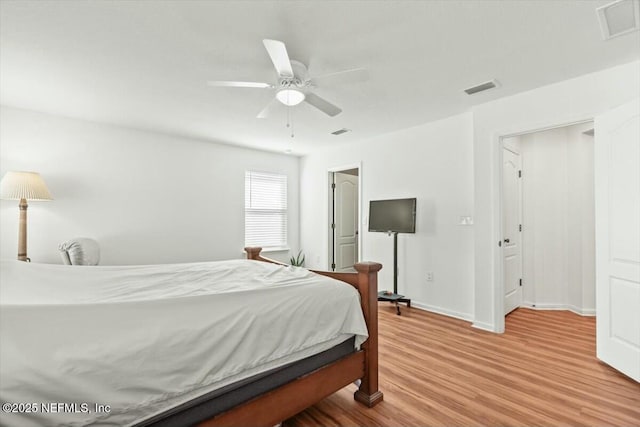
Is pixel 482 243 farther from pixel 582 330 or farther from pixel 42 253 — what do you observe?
pixel 42 253

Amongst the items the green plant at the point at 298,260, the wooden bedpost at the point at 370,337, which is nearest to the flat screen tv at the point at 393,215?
the green plant at the point at 298,260

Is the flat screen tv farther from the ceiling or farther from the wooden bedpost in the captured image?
the wooden bedpost

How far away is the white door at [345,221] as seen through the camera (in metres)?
5.84

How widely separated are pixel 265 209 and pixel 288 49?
3.65 meters

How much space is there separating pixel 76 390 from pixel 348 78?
89.3 inches

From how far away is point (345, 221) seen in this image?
19.9 feet

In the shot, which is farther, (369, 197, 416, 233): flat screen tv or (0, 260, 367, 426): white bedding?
(369, 197, 416, 233): flat screen tv

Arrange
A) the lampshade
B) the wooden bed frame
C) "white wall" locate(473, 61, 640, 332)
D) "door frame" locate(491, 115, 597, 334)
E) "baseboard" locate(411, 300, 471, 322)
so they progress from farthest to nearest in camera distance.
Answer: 1. "baseboard" locate(411, 300, 471, 322)
2. "door frame" locate(491, 115, 597, 334)
3. the lampshade
4. "white wall" locate(473, 61, 640, 332)
5. the wooden bed frame

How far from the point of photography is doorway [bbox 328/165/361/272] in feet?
18.6

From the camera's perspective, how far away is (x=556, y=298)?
414 cm

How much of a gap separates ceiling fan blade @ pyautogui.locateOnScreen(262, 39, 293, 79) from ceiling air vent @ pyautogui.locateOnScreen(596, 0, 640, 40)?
6.63ft

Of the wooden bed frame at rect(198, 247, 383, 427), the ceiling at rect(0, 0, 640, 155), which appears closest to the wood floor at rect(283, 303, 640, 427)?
the wooden bed frame at rect(198, 247, 383, 427)

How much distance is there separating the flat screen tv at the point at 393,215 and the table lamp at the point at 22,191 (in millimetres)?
4034

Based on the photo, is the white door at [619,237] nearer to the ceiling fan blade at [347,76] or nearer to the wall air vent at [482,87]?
the wall air vent at [482,87]
